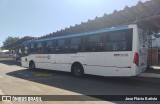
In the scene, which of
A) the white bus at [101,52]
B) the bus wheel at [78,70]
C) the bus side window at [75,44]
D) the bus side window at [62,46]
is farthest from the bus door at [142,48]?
the bus side window at [62,46]

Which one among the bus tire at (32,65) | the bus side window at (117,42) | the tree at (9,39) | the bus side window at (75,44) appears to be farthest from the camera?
the tree at (9,39)

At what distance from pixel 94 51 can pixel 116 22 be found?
4729 millimetres

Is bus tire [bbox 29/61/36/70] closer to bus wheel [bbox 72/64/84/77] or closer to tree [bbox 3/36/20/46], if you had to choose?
bus wheel [bbox 72/64/84/77]

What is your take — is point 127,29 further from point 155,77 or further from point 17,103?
point 17,103

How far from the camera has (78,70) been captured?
15.1 metres

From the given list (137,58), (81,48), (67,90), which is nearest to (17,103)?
(67,90)

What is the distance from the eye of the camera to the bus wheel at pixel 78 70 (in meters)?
14.9

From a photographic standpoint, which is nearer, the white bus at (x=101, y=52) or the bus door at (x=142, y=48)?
the white bus at (x=101, y=52)

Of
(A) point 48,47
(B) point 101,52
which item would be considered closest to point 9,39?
(A) point 48,47

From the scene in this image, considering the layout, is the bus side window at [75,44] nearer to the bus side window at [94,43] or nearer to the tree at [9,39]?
the bus side window at [94,43]

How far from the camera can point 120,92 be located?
988 centimetres

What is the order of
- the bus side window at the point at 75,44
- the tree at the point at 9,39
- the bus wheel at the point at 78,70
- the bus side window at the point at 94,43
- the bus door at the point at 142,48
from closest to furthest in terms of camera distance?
the bus door at the point at 142,48 → the bus side window at the point at 94,43 → the bus wheel at the point at 78,70 → the bus side window at the point at 75,44 → the tree at the point at 9,39

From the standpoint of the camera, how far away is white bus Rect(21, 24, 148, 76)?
1146cm

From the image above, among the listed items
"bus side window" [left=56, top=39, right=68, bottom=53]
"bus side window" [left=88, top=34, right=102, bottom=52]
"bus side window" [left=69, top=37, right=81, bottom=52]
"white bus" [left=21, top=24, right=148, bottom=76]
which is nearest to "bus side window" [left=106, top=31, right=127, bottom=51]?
"white bus" [left=21, top=24, right=148, bottom=76]
